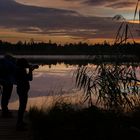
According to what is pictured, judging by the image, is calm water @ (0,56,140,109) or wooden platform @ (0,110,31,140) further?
calm water @ (0,56,140,109)

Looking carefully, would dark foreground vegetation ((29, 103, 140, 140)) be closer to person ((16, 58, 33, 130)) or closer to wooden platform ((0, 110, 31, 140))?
wooden platform ((0, 110, 31, 140))

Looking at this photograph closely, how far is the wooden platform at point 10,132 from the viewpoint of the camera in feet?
32.7

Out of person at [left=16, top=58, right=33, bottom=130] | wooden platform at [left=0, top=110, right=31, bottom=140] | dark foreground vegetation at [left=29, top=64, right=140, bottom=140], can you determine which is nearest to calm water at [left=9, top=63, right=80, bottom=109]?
wooden platform at [left=0, top=110, right=31, bottom=140]

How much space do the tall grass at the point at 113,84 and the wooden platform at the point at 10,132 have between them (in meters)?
1.55

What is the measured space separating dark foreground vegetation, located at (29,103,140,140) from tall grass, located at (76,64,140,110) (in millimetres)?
332

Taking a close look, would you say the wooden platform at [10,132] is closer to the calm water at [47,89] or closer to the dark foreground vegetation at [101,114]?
the dark foreground vegetation at [101,114]

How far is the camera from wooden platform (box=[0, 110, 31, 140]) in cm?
995

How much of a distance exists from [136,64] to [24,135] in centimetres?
267

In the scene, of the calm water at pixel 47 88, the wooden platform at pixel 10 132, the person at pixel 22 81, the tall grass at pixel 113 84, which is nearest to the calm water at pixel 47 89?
the calm water at pixel 47 88

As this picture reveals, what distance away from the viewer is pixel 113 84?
421 inches

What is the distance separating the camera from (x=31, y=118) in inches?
441

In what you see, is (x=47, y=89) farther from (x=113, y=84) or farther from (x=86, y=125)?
(x=86, y=125)

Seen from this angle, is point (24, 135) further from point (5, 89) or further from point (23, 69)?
point (5, 89)

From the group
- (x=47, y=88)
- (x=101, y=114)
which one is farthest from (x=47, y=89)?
Result: (x=101, y=114)
